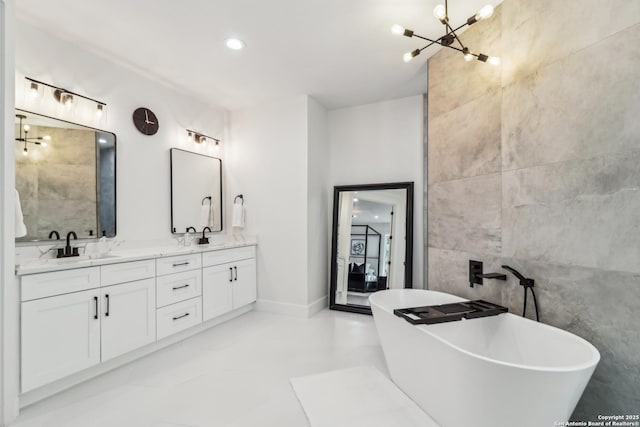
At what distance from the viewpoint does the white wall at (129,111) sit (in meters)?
2.29

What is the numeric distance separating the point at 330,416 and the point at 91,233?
2455 mm

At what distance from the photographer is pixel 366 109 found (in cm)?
393

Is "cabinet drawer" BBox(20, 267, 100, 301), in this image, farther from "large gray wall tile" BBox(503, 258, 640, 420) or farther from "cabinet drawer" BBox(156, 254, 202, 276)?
"large gray wall tile" BBox(503, 258, 640, 420)

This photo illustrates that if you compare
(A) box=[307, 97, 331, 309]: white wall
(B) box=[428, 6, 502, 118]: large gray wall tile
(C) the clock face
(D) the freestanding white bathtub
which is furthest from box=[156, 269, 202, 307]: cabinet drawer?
(B) box=[428, 6, 502, 118]: large gray wall tile

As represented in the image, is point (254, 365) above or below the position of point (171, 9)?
below

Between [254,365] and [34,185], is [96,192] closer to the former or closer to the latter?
[34,185]

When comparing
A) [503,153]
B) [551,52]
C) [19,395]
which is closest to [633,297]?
[503,153]

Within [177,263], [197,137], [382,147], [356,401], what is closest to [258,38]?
[197,137]

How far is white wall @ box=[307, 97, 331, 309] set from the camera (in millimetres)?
3633

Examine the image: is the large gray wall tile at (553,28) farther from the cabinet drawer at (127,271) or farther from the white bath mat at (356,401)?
the cabinet drawer at (127,271)

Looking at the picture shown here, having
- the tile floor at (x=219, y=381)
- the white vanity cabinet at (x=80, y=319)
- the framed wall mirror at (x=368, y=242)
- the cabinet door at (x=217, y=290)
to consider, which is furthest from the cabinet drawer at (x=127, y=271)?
the framed wall mirror at (x=368, y=242)

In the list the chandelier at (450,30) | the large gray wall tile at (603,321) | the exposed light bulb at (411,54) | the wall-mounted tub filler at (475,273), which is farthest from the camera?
the wall-mounted tub filler at (475,273)

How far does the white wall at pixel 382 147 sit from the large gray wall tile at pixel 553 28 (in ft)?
5.24

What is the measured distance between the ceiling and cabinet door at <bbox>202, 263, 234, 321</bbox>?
2.10m
